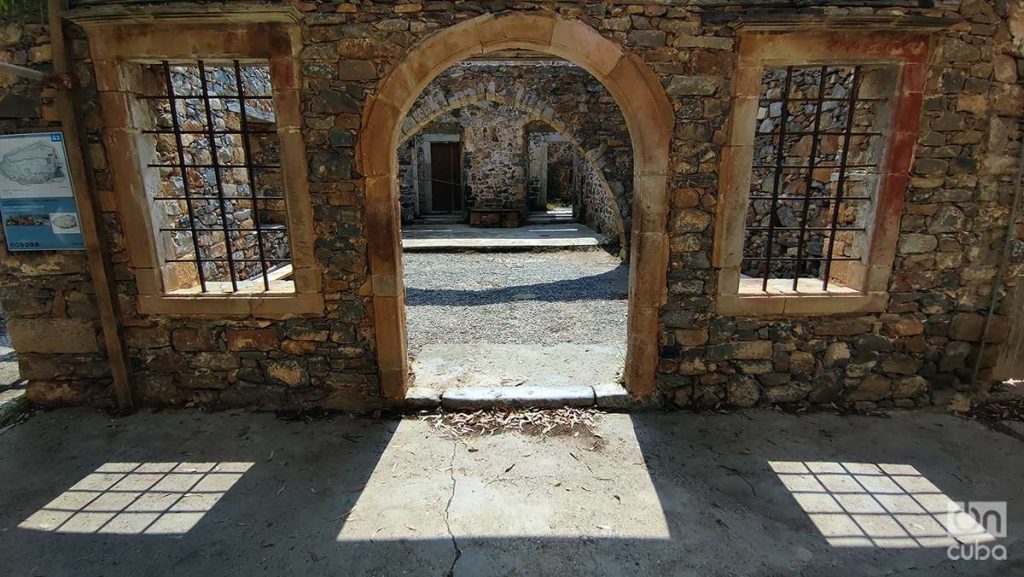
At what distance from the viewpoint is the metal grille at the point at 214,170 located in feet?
11.5

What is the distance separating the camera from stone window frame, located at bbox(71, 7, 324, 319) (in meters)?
3.14

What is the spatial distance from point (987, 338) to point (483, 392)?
3.95 metres

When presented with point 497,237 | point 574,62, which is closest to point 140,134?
point 574,62

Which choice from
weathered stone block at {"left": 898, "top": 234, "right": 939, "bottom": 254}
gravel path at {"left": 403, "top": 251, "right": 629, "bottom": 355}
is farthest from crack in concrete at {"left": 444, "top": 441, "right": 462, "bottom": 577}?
weathered stone block at {"left": 898, "top": 234, "right": 939, "bottom": 254}

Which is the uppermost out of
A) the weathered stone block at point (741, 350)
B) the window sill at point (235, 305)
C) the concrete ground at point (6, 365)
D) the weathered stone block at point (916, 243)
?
the weathered stone block at point (916, 243)

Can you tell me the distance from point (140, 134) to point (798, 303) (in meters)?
5.02

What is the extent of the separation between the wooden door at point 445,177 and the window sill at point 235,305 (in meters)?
12.5

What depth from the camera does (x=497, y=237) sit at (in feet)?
39.5

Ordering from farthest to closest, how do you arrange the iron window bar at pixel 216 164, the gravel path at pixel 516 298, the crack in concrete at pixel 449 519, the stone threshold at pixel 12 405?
the gravel path at pixel 516 298
the stone threshold at pixel 12 405
the iron window bar at pixel 216 164
the crack in concrete at pixel 449 519

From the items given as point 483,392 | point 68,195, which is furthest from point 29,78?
point 483,392

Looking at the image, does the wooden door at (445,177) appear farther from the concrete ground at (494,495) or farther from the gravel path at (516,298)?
the concrete ground at (494,495)

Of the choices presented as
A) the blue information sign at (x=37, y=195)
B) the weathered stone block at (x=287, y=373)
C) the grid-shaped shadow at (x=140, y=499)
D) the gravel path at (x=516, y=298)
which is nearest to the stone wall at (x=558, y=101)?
the gravel path at (x=516, y=298)

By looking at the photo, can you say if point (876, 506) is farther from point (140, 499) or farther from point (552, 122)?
point (552, 122)

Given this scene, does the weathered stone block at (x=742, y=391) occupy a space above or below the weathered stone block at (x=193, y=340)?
below
